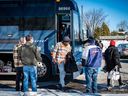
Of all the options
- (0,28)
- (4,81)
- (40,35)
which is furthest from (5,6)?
(4,81)

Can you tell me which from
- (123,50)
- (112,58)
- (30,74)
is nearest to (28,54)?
(30,74)

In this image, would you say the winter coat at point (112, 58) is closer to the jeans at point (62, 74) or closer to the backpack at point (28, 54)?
the jeans at point (62, 74)

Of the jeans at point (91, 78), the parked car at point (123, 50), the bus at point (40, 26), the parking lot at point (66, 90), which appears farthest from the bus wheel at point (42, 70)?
the parked car at point (123, 50)

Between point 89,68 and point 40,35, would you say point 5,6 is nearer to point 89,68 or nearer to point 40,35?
point 40,35

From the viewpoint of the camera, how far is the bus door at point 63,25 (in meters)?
15.5

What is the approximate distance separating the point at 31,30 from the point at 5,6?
1515 mm

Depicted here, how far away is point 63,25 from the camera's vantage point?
15625 millimetres

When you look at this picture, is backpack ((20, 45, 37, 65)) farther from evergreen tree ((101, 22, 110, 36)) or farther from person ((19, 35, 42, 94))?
evergreen tree ((101, 22, 110, 36))

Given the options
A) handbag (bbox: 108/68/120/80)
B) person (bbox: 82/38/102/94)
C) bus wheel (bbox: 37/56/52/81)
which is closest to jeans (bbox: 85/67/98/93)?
person (bbox: 82/38/102/94)

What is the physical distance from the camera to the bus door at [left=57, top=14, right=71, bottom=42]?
15486mm

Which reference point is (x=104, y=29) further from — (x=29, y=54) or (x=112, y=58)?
(x=29, y=54)

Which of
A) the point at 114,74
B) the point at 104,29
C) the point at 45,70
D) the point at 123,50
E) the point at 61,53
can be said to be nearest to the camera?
the point at 61,53

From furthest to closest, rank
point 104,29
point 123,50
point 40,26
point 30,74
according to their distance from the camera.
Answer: point 104,29 → point 123,50 → point 40,26 → point 30,74

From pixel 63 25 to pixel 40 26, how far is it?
929mm
